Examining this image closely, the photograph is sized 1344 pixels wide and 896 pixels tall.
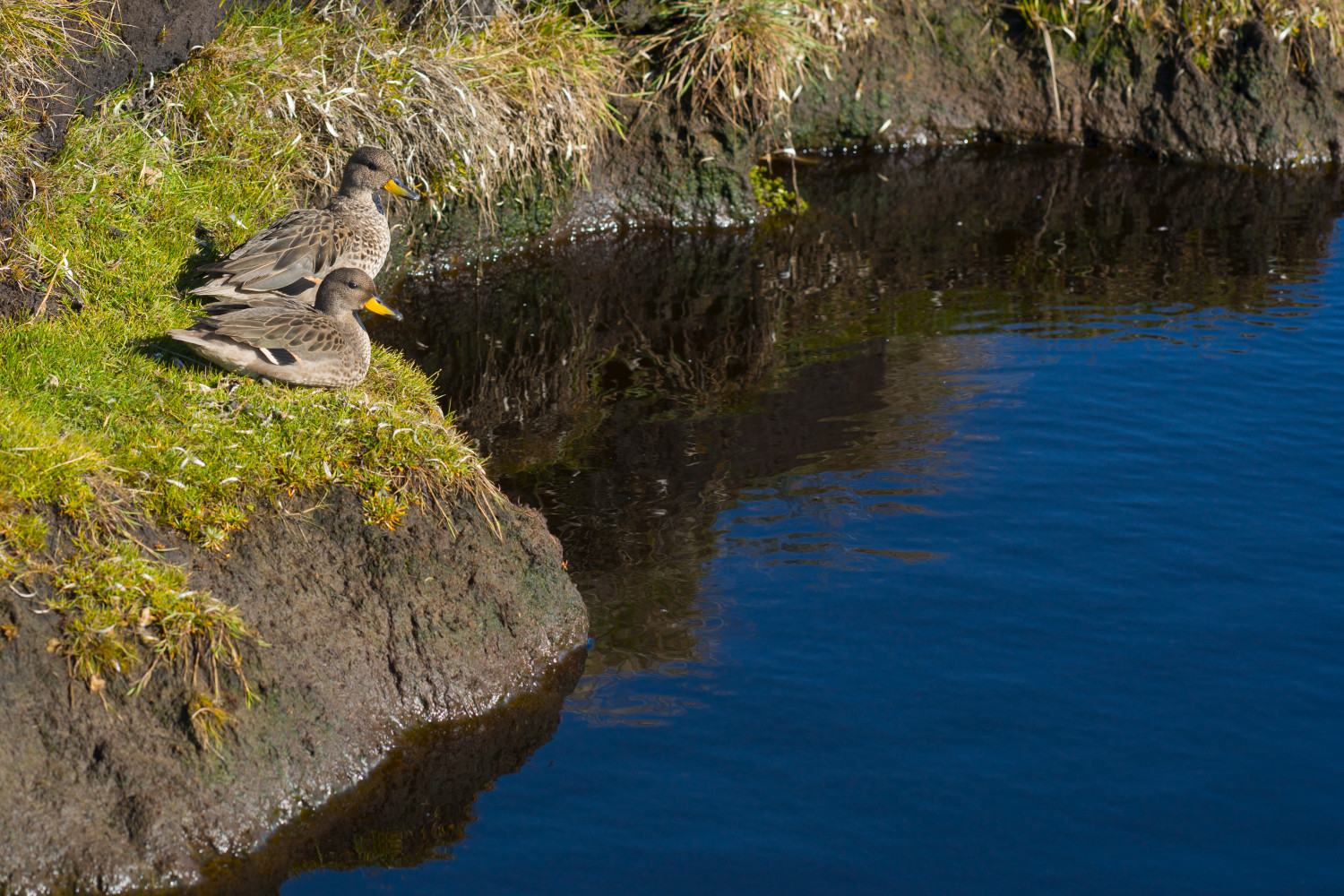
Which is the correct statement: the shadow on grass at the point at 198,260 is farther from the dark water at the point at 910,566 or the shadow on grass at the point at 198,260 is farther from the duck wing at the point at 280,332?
the dark water at the point at 910,566

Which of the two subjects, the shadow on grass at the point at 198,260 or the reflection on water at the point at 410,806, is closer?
the reflection on water at the point at 410,806

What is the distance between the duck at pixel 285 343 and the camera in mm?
5230

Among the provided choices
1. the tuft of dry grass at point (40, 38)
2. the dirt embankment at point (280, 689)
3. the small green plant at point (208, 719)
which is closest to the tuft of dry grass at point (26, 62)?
the tuft of dry grass at point (40, 38)

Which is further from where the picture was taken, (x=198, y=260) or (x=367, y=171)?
(x=367, y=171)

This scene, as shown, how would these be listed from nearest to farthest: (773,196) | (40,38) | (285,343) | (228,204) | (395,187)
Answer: (285,343) → (40,38) → (228,204) → (395,187) → (773,196)

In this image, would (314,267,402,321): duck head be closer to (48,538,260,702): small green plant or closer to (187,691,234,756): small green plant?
(48,538,260,702): small green plant

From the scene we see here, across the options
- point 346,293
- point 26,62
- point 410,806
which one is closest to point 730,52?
point 346,293

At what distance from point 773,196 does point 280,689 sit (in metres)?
7.48

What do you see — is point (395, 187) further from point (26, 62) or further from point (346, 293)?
point (26, 62)

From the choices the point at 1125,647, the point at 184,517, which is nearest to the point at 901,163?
the point at 1125,647

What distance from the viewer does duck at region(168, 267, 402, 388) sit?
17.2ft

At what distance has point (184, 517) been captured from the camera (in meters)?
4.68

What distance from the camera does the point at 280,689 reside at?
4.47 meters

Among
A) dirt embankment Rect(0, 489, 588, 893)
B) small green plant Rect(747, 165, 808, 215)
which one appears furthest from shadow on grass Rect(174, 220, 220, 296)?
small green plant Rect(747, 165, 808, 215)
